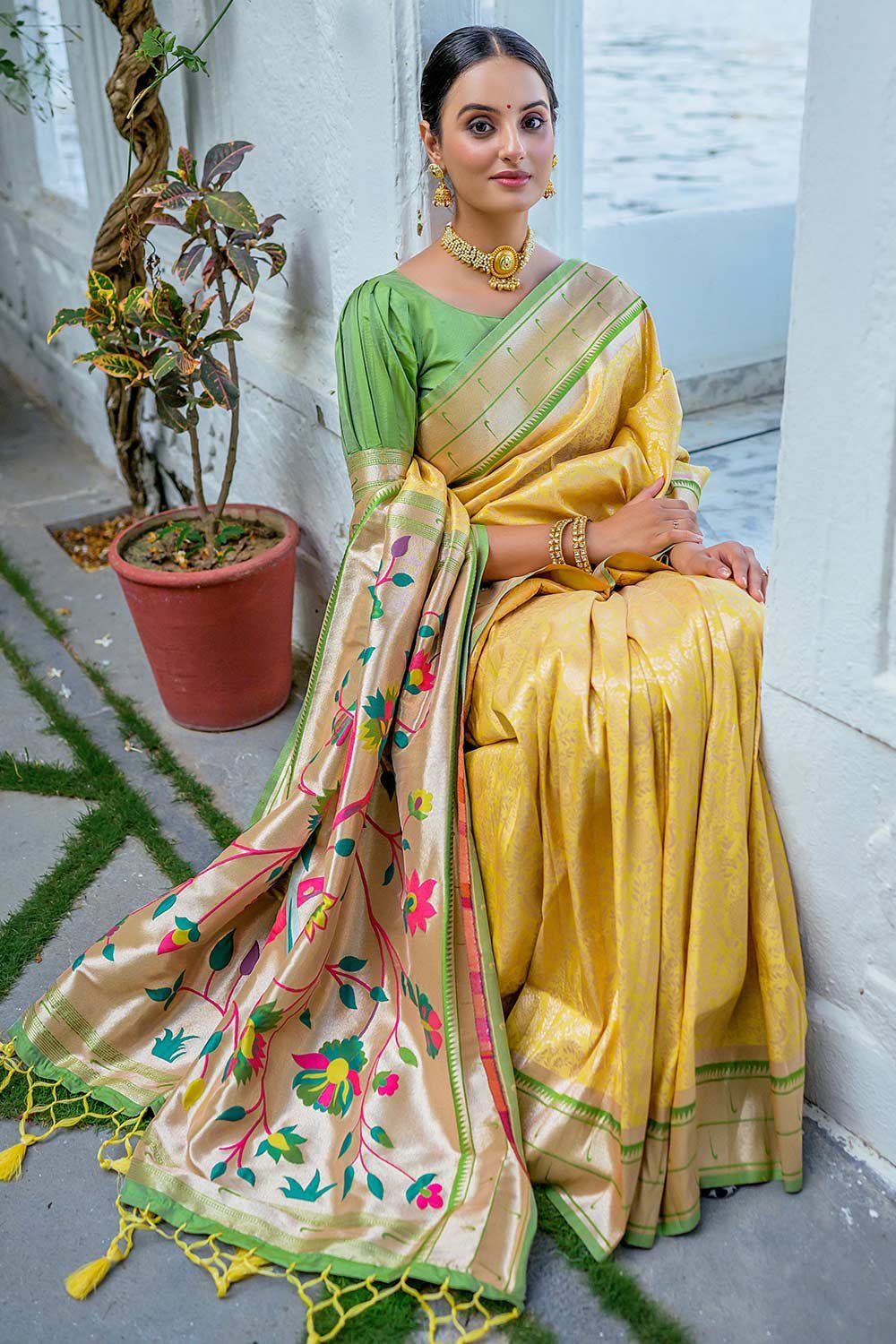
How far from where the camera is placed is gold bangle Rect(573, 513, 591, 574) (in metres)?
1.97

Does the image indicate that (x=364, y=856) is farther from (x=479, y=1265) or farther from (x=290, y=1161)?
(x=479, y=1265)

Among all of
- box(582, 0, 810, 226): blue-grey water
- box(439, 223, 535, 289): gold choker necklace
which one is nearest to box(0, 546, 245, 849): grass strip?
box(439, 223, 535, 289): gold choker necklace

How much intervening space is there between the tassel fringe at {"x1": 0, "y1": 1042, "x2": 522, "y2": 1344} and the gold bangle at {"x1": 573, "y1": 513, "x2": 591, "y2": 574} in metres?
1.04

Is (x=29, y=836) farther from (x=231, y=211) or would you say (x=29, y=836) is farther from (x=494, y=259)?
(x=494, y=259)

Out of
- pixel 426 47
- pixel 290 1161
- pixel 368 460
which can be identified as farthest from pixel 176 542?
pixel 290 1161

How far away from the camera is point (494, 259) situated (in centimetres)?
201

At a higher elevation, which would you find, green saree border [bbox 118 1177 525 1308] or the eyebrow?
the eyebrow

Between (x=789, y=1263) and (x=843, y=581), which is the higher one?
(x=843, y=581)

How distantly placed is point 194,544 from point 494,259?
47.5 inches

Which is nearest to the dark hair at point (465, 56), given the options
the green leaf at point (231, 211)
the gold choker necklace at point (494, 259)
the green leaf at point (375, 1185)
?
the gold choker necklace at point (494, 259)

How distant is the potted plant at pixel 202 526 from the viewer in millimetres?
2637

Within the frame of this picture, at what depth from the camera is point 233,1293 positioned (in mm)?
1664

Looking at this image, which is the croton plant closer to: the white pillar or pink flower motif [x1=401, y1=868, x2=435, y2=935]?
pink flower motif [x1=401, y1=868, x2=435, y2=935]

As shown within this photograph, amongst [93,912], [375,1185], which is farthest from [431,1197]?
[93,912]
